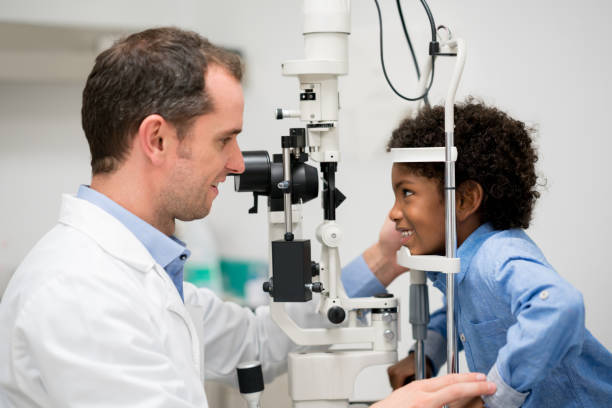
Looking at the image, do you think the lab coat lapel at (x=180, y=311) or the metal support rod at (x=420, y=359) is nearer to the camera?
the lab coat lapel at (x=180, y=311)

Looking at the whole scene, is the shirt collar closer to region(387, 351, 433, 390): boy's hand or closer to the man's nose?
the man's nose

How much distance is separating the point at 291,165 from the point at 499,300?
454 mm

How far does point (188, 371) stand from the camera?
104cm

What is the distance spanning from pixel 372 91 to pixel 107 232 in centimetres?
120

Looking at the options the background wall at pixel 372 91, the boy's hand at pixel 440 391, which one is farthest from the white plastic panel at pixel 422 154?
the background wall at pixel 372 91

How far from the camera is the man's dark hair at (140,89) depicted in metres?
1.08

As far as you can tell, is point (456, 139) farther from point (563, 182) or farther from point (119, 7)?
point (119, 7)

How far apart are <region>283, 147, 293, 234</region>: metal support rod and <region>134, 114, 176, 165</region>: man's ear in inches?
8.9

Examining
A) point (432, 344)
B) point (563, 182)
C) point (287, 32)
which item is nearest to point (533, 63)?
point (563, 182)

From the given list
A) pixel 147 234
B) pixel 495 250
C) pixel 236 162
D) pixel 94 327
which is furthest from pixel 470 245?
pixel 94 327

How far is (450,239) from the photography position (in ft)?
3.88

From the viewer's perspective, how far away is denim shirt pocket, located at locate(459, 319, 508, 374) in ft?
4.07

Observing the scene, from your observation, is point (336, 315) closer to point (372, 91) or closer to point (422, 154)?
point (422, 154)

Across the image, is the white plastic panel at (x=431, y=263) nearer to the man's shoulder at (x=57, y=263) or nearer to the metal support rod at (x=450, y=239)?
the metal support rod at (x=450, y=239)
